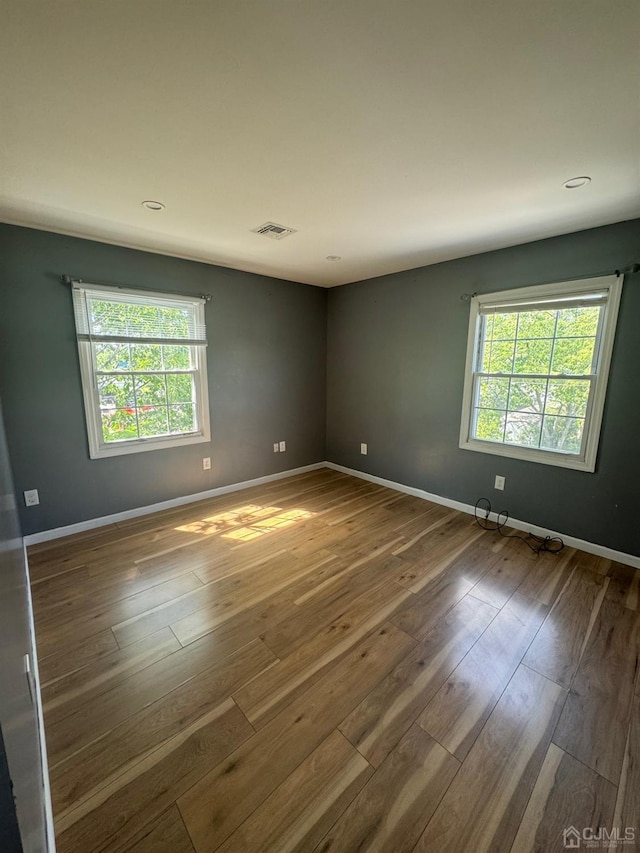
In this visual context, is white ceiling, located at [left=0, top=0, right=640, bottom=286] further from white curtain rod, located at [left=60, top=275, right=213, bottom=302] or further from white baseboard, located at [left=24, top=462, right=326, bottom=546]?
white baseboard, located at [left=24, top=462, right=326, bottom=546]

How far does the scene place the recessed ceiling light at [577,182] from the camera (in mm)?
1829

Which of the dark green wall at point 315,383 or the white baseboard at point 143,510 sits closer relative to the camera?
the dark green wall at point 315,383

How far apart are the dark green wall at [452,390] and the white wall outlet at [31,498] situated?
10.5ft

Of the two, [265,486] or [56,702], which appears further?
[265,486]

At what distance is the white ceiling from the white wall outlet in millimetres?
1991

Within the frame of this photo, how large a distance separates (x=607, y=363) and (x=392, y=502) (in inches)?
85.7

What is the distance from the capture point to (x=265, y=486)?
4.09 m

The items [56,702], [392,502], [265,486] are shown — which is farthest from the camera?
[265,486]

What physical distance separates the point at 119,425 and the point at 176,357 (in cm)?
82

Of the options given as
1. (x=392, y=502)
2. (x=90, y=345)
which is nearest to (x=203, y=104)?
(x=90, y=345)

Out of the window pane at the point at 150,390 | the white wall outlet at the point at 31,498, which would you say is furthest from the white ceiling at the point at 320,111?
the white wall outlet at the point at 31,498

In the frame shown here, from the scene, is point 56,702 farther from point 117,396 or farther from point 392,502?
point 392,502

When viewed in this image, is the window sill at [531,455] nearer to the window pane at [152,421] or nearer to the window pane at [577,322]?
the window pane at [577,322]

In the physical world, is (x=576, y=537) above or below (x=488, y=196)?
below
